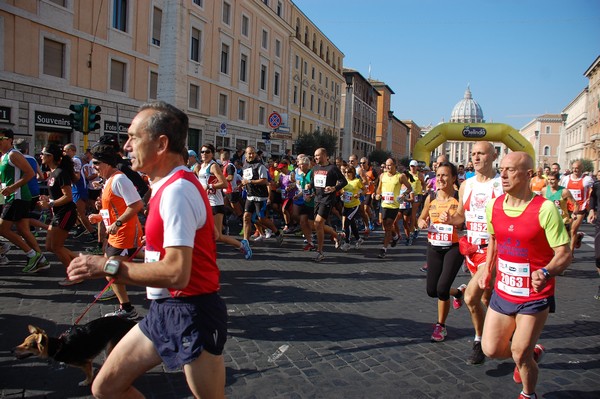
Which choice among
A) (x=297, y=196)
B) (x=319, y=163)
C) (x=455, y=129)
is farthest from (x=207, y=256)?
(x=455, y=129)

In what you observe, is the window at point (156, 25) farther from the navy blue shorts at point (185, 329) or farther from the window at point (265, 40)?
the navy blue shorts at point (185, 329)

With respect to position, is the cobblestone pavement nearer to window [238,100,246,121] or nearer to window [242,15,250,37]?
window [238,100,246,121]

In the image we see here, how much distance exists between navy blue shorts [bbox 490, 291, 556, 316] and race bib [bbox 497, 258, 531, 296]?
0.08 meters

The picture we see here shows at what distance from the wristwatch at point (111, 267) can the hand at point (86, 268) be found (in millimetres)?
19

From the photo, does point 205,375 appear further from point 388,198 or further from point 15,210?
point 388,198

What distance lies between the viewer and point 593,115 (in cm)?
6988

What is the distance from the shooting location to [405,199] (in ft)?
35.7

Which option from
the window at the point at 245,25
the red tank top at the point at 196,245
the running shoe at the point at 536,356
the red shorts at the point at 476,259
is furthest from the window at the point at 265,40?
the red tank top at the point at 196,245

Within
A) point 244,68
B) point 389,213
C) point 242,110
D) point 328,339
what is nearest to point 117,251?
point 328,339

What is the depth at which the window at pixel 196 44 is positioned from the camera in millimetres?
29688

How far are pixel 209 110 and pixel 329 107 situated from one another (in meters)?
30.0

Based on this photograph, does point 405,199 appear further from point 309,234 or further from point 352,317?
point 352,317

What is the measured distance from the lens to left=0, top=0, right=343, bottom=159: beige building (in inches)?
714

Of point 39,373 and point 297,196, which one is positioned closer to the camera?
point 39,373
